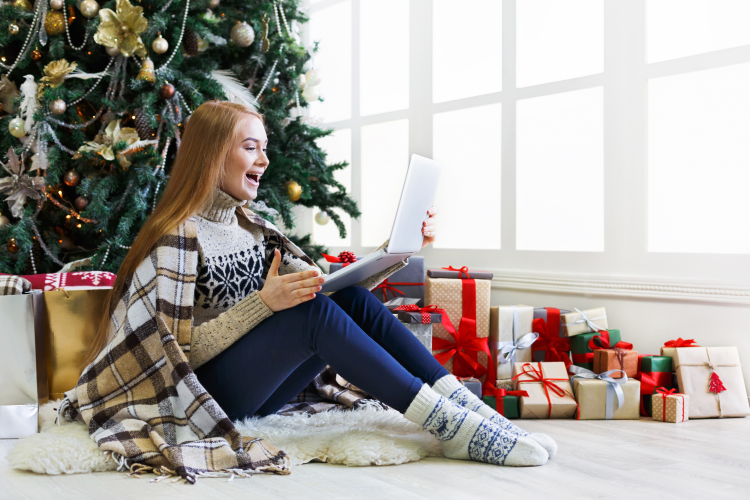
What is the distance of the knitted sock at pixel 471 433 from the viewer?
4.35ft

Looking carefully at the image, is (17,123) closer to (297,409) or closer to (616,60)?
(297,409)

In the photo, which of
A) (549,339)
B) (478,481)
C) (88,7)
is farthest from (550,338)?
(88,7)

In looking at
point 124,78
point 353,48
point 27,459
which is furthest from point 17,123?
point 353,48

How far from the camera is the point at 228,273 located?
5.02ft

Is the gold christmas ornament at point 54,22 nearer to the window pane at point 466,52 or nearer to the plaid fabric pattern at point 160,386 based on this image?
the plaid fabric pattern at point 160,386

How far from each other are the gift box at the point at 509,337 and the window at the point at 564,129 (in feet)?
1.25

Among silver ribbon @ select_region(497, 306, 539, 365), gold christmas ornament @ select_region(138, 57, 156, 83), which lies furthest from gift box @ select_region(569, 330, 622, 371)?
gold christmas ornament @ select_region(138, 57, 156, 83)

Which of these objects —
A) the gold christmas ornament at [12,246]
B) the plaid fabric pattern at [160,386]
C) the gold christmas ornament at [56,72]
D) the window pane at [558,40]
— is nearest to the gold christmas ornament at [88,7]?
the gold christmas ornament at [56,72]

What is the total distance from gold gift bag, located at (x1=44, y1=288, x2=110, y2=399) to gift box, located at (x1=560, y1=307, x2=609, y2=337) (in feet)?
4.48

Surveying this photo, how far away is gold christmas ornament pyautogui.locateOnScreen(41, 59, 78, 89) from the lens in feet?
7.25

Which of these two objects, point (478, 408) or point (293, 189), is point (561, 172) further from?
point (478, 408)

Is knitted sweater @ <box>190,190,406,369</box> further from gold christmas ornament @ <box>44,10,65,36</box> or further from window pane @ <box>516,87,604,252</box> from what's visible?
gold christmas ornament @ <box>44,10,65,36</box>

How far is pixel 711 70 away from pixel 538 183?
70 cm

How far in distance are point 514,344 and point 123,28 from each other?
5.40 feet
